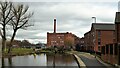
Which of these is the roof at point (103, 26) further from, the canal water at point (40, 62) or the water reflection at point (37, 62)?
the water reflection at point (37, 62)

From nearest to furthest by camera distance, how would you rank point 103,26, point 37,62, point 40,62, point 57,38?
point 37,62
point 40,62
point 103,26
point 57,38

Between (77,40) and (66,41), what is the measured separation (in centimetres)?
1538

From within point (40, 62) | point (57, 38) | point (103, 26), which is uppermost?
point (103, 26)

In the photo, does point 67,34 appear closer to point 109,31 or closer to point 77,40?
point 77,40

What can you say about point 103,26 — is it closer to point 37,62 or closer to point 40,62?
point 40,62

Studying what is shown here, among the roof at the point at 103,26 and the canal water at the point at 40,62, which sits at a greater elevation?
the roof at the point at 103,26

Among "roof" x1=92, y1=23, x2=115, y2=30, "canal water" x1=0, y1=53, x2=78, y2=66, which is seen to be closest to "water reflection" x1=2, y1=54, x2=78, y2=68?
"canal water" x1=0, y1=53, x2=78, y2=66

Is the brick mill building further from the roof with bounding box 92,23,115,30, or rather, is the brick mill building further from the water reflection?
the water reflection

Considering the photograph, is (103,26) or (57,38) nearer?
(103,26)

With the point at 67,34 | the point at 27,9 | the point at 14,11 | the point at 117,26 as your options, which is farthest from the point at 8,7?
the point at 67,34

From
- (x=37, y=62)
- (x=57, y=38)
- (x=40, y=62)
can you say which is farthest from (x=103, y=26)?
(x=57, y=38)

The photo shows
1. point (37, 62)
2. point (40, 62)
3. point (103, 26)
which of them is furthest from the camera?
point (103, 26)

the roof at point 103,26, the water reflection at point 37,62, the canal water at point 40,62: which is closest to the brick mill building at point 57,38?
the roof at point 103,26

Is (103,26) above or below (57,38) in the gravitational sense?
above
